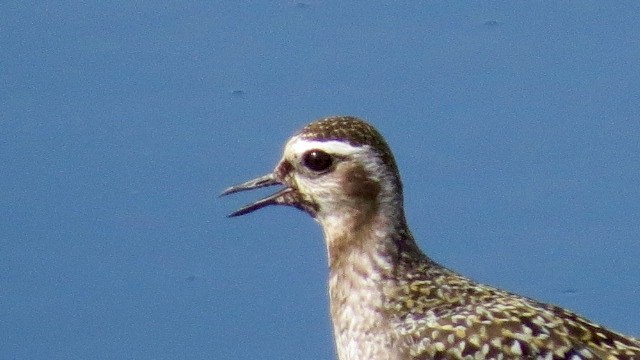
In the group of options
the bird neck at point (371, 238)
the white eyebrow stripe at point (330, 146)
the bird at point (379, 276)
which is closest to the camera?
A: the bird at point (379, 276)

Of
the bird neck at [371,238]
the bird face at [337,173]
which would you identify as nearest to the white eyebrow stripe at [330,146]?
the bird face at [337,173]

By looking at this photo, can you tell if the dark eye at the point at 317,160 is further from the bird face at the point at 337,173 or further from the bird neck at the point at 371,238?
the bird neck at the point at 371,238

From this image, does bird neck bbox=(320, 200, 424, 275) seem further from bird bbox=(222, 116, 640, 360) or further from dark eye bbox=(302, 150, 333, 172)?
dark eye bbox=(302, 150, 333, 172)

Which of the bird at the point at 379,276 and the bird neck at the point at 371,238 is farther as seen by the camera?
the bird neck at the point at 371,238

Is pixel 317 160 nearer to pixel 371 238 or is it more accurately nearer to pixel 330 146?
pixel 330 146

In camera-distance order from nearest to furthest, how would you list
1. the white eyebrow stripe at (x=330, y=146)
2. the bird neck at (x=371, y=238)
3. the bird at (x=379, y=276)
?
the bird at (x=379, y=276), the white eyebrow stripe at (x=330, y=146), the bird neck at (x=371, y=238)

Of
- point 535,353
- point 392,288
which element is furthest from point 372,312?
point 535,353

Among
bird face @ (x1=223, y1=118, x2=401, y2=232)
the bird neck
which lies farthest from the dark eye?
the bird neck

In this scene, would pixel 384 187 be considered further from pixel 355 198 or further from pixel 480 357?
pixel 480 357
